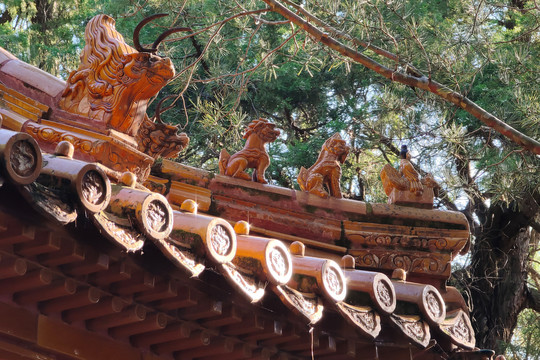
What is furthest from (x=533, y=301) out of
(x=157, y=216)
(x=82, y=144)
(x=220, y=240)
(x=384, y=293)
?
(x=157, y=216)

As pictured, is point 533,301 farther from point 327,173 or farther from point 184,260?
point 184,260

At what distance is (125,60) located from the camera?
4.18m

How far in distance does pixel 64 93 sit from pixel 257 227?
1.44 meters

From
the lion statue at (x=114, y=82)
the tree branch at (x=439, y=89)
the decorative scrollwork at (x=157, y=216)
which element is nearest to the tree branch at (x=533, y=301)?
the tree branch at (x=439, y=89)

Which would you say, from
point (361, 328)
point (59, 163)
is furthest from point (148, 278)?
point (361, 328)

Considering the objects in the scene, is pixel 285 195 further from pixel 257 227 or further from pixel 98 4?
pixel 98 4

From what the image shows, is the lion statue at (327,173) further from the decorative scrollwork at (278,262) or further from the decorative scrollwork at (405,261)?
the decorative scrollwork at (278,262)

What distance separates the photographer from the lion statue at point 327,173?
5.21m

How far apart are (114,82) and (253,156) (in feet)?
3.95

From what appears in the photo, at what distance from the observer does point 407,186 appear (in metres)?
5.43

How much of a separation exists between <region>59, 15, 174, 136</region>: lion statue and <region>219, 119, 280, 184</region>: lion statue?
0.87 m

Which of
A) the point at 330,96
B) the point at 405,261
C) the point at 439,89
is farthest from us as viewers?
the point at 330,96

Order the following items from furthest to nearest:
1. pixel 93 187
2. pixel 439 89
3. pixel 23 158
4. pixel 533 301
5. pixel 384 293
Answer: pixel 533 301 < pixel 439 89 < pixel 384 293 < pixel 93 187 < pixel 23 158

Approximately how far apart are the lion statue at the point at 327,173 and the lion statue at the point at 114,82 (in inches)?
53.0
